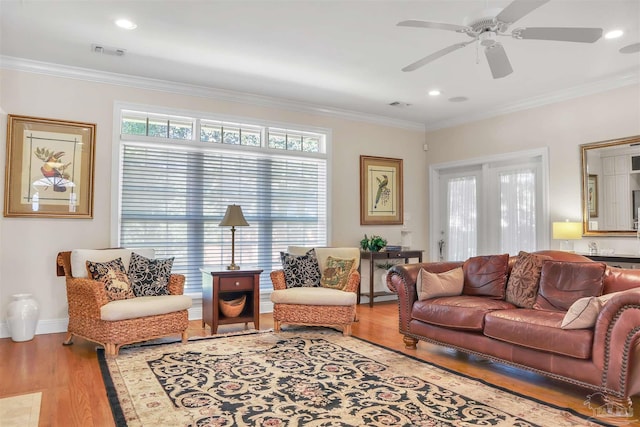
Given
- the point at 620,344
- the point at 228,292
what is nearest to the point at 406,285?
the point at 620,344

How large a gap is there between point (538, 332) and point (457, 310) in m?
0.69

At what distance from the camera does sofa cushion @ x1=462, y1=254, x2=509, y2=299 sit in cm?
394

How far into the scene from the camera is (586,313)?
2.74 m

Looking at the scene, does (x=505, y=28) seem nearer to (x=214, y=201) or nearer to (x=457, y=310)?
(x=457, y=310)

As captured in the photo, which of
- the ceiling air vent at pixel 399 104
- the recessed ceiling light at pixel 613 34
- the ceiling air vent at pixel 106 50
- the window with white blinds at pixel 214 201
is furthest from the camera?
the ceiling air vent at pixel 399 104

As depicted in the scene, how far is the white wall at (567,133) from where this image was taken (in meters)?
4.89

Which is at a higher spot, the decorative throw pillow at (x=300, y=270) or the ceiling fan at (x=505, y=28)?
the ceiling fan at (x=505, y=28)

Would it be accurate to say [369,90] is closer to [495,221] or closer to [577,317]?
[495,221]

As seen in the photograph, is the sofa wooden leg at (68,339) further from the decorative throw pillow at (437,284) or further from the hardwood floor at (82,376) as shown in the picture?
the decorative throw pillow at (437,284)

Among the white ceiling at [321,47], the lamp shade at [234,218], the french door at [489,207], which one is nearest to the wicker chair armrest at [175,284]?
the lamp shade at [234,218]

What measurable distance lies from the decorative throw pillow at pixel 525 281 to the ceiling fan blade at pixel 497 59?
156 cm

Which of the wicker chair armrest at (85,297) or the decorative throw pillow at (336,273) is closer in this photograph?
the wicker chair armrest at (85,297)

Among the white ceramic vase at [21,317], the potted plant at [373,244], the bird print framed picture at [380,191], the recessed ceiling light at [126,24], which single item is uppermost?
the recessed ceiling light at [126,24]

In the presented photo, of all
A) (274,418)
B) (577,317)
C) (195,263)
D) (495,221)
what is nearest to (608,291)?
(577,317)
